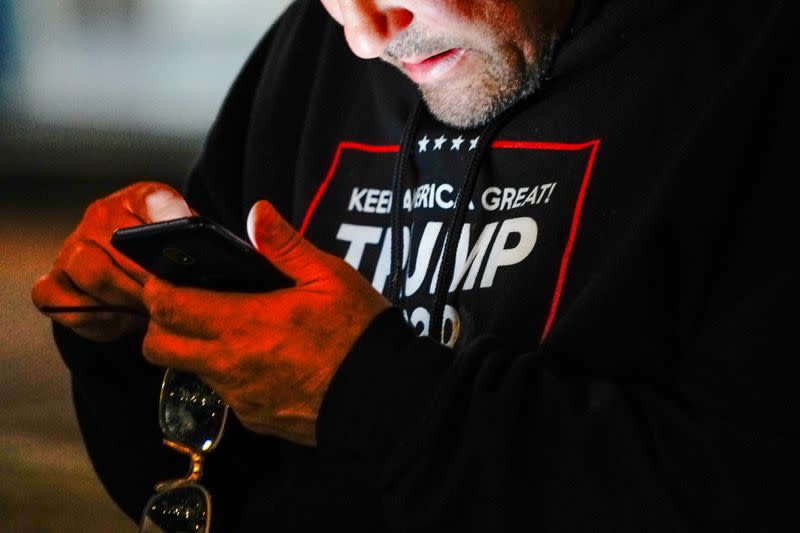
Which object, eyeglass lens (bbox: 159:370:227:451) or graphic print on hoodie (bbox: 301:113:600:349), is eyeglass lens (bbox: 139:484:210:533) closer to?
eyeglass lens (bbox: 159:370:227:451)

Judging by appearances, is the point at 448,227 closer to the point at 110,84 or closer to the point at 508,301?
the point at 508,301

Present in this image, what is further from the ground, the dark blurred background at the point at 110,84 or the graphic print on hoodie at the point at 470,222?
the graphic print on hoodie at the point at 470,222

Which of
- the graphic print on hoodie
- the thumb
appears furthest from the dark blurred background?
the thumb

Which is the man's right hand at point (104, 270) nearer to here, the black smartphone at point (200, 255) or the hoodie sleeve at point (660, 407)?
the black smartphone at point (200, 255)

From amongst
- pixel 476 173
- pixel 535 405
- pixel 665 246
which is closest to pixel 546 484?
pixel 535 405

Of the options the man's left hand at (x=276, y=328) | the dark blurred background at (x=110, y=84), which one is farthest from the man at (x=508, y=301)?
the dark blurred background at (x=110, y=84)

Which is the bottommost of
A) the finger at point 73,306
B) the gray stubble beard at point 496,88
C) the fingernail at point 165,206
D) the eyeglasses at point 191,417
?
the eyeglasses at point 191,417

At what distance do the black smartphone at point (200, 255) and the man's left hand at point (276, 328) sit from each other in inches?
0.6

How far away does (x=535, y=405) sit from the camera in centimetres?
86

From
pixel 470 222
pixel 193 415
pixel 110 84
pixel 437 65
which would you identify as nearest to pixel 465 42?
pixel 437 65

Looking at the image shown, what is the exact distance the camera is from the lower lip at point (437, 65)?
106 cm

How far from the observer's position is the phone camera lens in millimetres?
868

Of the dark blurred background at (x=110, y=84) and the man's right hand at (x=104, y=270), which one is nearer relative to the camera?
the man's right hand at (x=104, y=270)

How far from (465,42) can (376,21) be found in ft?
0.29
